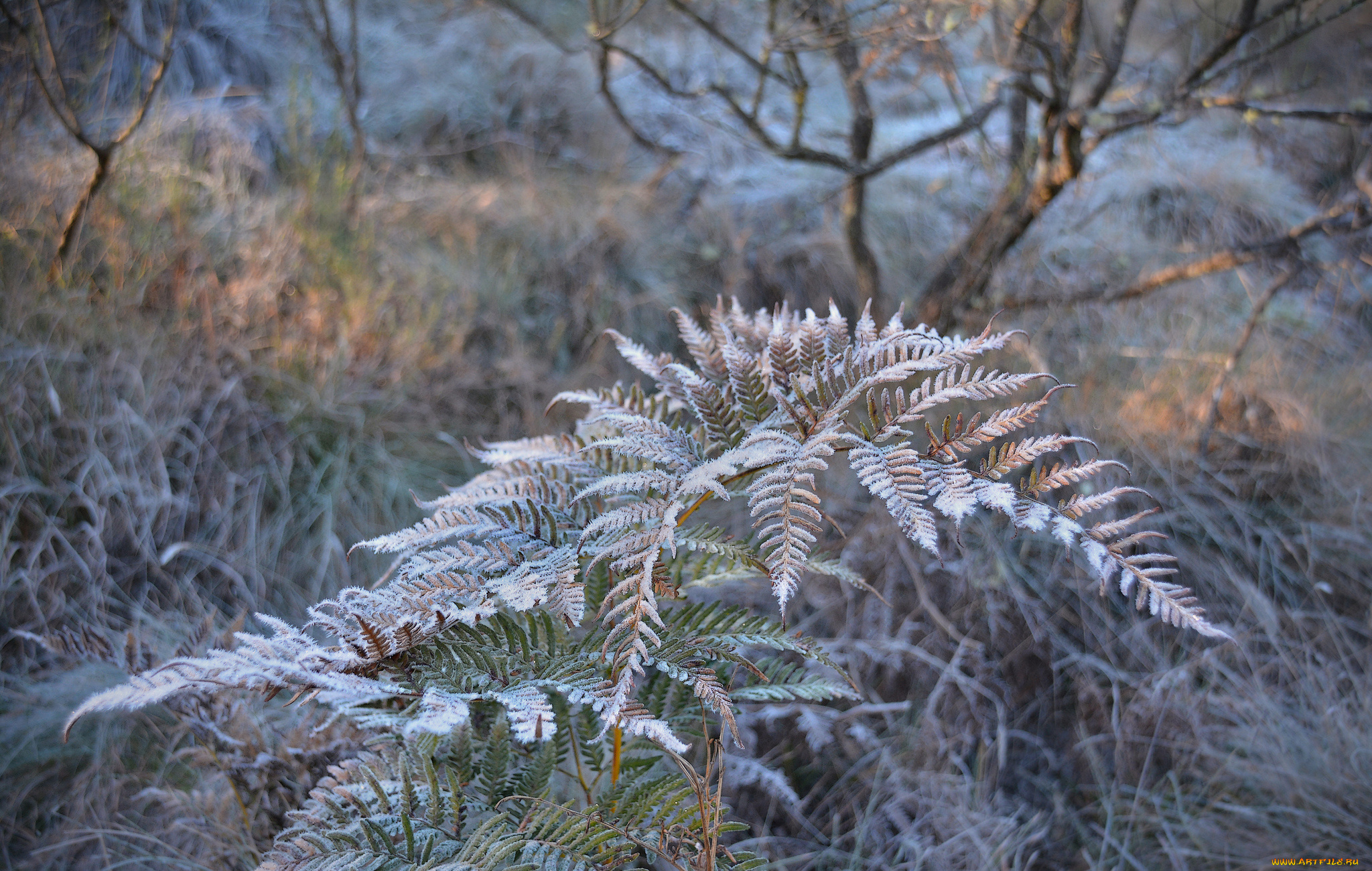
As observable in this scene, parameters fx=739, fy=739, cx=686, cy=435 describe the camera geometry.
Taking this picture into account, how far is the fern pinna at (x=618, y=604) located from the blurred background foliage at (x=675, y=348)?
263 millimetres

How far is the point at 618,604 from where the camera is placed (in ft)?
3.08

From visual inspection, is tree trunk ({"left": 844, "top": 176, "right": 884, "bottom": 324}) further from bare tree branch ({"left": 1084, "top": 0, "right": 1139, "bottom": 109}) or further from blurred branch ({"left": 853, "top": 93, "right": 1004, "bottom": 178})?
bare tree branch ({"left": 1084, "top": 0, "right": 1139, "bottom": 109})

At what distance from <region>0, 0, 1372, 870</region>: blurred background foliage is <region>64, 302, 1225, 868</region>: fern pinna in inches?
10.3

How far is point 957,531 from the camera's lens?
0.74m

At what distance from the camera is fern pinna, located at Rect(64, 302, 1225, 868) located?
0.78 m

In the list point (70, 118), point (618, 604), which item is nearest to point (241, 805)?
point (618, 604)

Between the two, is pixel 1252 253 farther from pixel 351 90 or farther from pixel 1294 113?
pixel 351 90

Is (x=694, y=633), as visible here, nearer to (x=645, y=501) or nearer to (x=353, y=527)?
(x=645, y=501)

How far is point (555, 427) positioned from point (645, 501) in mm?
1600

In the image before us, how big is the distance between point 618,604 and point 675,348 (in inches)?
77.5

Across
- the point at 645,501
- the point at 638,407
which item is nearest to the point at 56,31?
the point at 638,407

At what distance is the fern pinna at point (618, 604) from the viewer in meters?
0.78

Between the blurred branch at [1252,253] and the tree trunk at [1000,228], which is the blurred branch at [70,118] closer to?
the tree trunk at [1000,228]

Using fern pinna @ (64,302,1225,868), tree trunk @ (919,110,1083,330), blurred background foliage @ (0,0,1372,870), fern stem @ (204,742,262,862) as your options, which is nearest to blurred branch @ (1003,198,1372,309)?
blurred background foliage @ (0,0,1372,870)
